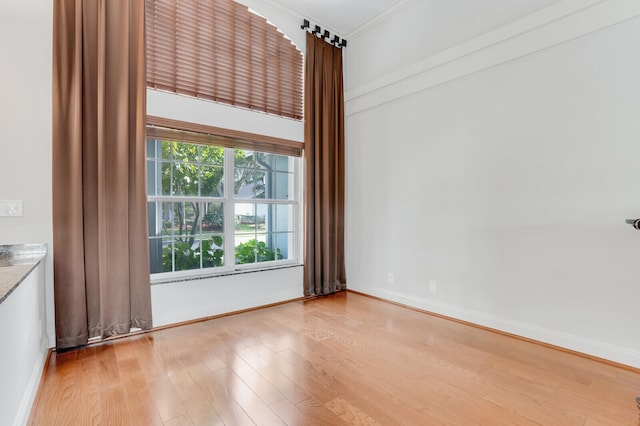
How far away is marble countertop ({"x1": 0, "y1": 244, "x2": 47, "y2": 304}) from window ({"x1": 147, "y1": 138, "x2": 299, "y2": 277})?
0.85 metres

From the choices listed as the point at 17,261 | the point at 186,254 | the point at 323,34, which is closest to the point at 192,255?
the point at 186,254

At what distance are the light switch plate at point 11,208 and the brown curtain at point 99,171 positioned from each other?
0.23 metres

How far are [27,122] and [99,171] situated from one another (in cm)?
58

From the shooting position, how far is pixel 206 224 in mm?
3303

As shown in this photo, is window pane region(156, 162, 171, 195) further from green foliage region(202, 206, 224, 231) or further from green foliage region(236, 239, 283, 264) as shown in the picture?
green foliage region(236, 239, 283, 264)

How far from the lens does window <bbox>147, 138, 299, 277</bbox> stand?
3.04 metres

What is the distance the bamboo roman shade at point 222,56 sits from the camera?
289 centimetres

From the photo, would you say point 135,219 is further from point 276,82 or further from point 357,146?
point 357,146

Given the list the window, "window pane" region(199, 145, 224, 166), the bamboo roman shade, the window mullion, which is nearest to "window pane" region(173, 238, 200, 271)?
Result: the window

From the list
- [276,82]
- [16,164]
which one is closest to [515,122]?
[276,82]

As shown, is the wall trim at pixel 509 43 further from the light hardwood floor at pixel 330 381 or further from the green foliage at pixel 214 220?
the light hardwood floor at pixel 330 381

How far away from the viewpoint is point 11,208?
2.26 m

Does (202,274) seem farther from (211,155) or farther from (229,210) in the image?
(211,155)

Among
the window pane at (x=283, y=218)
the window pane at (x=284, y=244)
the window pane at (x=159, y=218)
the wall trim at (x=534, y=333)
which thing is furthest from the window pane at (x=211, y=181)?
the wall trim at (x=534, y=333)
